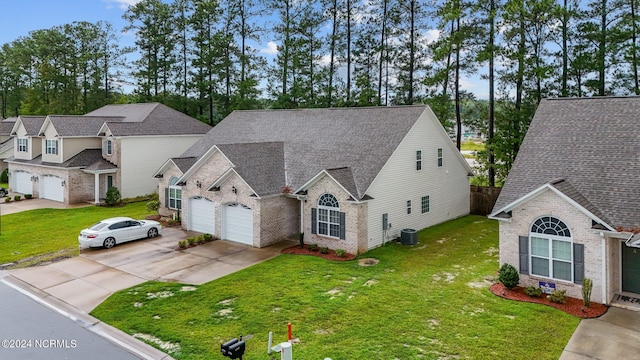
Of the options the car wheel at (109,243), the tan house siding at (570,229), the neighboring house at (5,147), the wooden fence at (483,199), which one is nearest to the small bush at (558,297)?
the tan house siding at (570,229)

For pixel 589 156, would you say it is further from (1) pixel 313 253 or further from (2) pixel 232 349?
(2) pixel 232 349

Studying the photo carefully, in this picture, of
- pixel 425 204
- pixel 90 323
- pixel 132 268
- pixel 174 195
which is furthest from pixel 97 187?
pixel 425 204

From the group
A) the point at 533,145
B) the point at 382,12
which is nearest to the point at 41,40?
the point at 382,12

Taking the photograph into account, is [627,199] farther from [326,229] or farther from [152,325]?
[152,325]

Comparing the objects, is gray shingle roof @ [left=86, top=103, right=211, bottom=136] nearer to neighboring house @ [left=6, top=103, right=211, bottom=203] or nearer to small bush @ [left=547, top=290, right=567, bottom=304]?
neighboring house @ [left=6, top=103, right=211, bottom=203]

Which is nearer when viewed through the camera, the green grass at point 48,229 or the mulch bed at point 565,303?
the mulch bed at point 565,303

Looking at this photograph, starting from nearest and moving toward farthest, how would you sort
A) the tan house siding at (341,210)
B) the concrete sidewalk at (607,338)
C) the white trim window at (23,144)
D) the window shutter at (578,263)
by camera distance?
the concrete sidewalk at (607,338) → the window shutter at (578,263) → the tan house siding at (341,210) → the white trim window at (23,144)

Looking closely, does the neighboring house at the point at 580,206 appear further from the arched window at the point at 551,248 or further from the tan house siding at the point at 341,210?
the tan house siding at the point at 341,210
